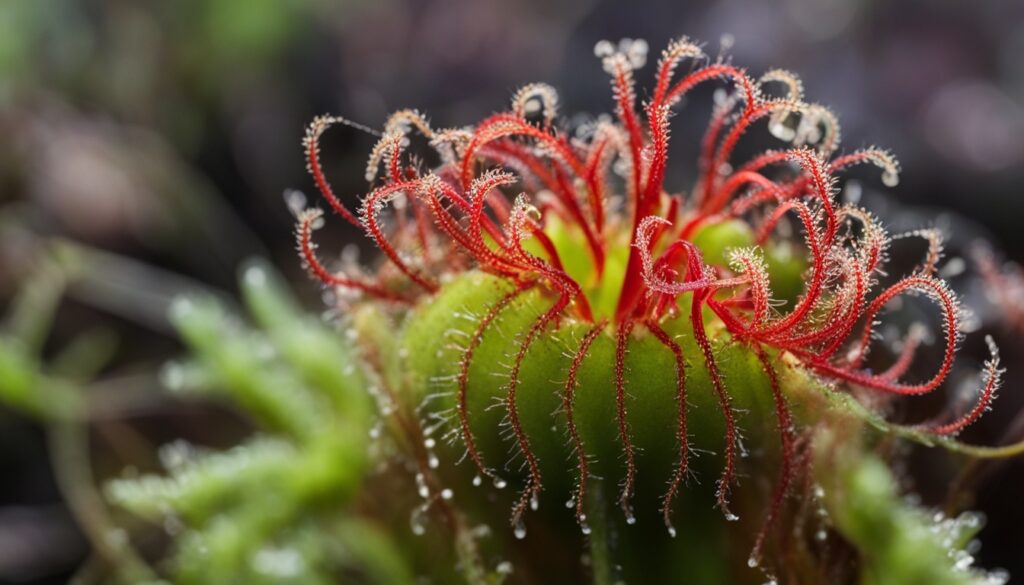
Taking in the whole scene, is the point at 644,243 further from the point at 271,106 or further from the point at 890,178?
the point at 271,106

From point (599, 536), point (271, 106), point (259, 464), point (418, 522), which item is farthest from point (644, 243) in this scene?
point (271, 106)

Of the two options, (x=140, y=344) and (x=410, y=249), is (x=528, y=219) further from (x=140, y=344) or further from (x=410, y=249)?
(x=140, y=344)

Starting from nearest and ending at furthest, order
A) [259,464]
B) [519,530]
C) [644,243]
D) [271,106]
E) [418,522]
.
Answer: [644,243] → [519,530] → [418,522] → [259,464] → [271,106]

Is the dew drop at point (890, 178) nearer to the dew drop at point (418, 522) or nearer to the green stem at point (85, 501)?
the dew drop at point (418, 522)

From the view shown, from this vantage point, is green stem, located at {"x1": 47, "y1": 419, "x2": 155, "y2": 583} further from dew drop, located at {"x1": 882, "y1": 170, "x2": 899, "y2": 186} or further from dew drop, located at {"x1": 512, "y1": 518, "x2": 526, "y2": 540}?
dew drop, located at {"x1": 882, "y1": 170, "x2": 899, "y2": 186}

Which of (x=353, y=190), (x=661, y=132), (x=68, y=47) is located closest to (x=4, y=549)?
(x=353, y=190)

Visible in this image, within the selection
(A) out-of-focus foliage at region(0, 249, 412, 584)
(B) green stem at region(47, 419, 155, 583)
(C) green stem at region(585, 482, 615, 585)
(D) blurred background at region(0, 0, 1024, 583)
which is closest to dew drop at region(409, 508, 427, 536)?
(A) out-of-focus foliage at region(0, 249, 412, 584)
